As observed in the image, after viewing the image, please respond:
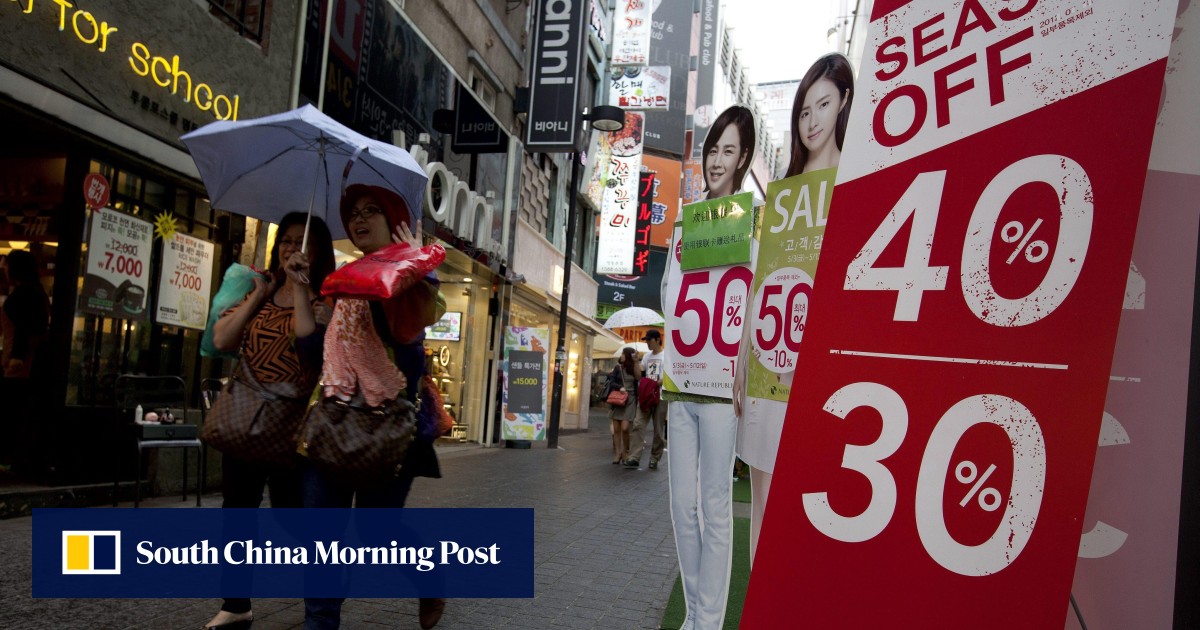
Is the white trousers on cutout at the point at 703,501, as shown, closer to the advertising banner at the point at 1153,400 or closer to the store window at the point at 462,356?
the advertising banner at the point at 1153,400

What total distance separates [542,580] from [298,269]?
2.55 meters

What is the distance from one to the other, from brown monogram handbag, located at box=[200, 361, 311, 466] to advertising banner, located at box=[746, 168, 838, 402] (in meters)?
1.81

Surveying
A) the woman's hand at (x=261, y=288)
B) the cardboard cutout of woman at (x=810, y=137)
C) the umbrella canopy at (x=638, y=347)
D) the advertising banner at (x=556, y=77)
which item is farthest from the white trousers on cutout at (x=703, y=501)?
the advertising banner at (x=556, y=77)

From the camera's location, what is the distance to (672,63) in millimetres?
44094

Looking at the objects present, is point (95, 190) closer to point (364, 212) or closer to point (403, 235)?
point (364, 212)

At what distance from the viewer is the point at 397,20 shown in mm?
Result: 11750

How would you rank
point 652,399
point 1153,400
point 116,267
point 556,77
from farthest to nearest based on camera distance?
point 556,77 < point 652,399 < point 116,267 < point 1153,400

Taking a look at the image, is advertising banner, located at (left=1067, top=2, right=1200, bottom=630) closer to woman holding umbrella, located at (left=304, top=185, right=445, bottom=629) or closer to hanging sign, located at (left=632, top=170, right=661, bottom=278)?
woman holding umbrella, located at (left=304, top=185, right=445, bottom=629)

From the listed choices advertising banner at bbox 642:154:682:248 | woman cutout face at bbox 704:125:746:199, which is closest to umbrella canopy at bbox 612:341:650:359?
woman cutout face at bbox 704:125:746:199

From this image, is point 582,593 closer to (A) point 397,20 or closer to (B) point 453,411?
(A) point 397,20

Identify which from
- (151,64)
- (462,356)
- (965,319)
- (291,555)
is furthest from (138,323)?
(462,356)

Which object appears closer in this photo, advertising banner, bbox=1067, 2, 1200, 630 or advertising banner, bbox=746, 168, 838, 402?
advertising banner, bbox=1067, 2, 1200, 630

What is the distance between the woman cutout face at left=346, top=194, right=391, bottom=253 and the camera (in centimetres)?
338

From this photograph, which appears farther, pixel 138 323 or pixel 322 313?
pixel 138 323
